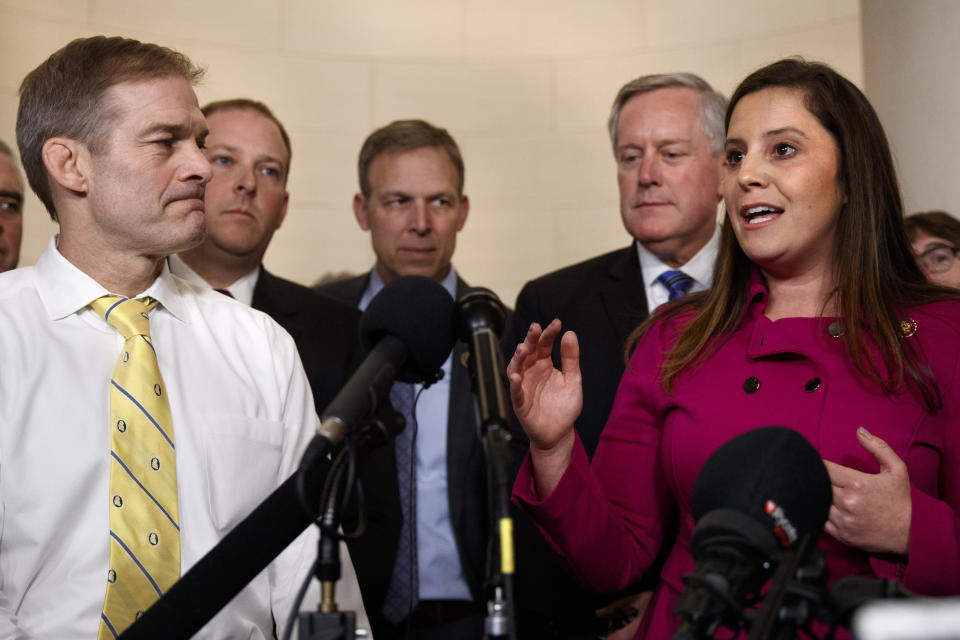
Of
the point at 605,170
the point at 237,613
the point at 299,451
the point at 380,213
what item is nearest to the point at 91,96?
the point at 299,451

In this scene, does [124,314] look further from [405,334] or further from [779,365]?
[779,365]

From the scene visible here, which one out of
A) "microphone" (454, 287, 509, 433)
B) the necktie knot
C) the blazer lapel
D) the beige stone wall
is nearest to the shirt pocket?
the necktie knot

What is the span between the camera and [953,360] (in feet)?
6.66

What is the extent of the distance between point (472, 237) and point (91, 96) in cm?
350

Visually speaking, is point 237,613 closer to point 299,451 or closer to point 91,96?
point 299,451

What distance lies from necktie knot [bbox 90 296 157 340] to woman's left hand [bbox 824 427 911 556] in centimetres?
136

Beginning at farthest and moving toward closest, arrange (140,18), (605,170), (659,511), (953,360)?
(605,170)
(140,18)
(659,511)
(953,360)

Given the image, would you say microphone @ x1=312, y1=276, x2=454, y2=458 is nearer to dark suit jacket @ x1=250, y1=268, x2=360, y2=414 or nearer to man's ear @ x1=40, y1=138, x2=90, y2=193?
man's ear @ x1=40, y1=138, x2=90, y2=193

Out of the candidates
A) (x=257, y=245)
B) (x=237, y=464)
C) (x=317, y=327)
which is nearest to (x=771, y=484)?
(x=237, y=464)

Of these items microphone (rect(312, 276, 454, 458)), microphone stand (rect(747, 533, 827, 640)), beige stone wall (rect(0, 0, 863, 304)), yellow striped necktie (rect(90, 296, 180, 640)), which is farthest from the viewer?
beige stone wall (rect(0, 0, 863, 304))

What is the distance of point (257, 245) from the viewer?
3.55 metres

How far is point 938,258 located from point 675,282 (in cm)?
98

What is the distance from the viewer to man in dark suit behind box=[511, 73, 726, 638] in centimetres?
312

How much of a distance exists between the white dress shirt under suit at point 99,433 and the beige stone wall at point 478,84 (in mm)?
3222
